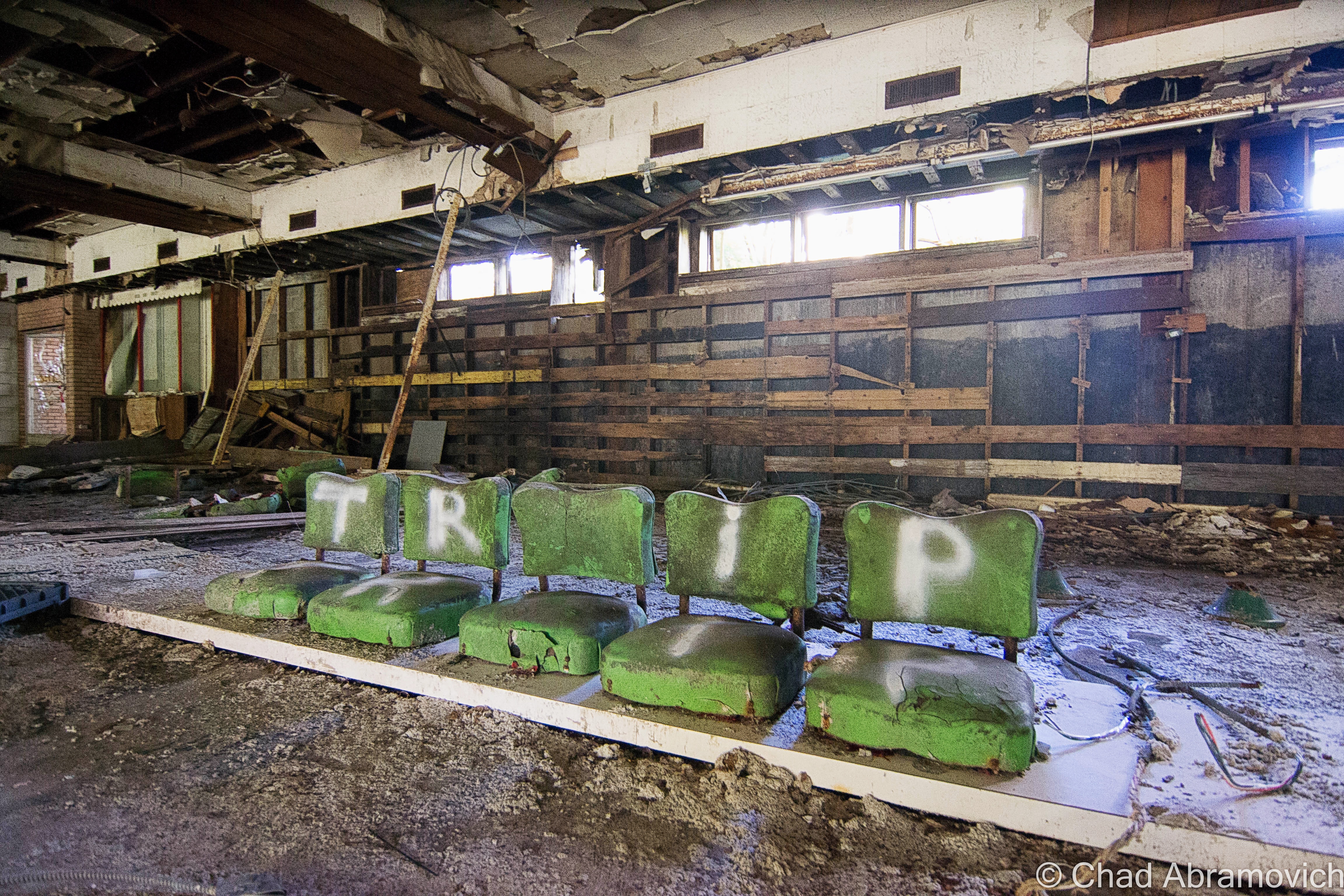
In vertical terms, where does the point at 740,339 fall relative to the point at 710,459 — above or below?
above

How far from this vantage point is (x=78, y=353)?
44.4 ft

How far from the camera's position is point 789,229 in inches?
303

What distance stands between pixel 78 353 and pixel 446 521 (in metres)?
15.4

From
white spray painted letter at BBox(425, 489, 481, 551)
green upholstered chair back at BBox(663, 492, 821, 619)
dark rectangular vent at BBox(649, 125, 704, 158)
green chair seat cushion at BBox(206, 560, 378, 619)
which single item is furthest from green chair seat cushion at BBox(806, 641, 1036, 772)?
dark rectangular vent at BBox(649, 125, 704, 158)

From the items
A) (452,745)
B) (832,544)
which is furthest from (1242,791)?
(832,544)

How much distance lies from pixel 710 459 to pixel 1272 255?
5.67m

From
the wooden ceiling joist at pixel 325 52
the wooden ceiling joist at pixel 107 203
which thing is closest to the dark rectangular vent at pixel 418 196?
the wooden ceiling joist at pixel 325 52

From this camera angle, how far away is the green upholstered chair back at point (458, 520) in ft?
10.0

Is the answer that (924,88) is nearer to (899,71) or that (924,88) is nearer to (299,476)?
(899,71)

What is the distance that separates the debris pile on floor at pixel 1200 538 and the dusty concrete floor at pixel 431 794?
6.50ft

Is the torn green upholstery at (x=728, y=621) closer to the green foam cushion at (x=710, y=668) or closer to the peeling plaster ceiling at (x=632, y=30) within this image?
the green foam cushion at (x=710, y=668)

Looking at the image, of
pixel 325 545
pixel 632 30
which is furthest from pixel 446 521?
pixel 632 30

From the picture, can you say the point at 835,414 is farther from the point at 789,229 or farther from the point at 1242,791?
the point at 1242,791

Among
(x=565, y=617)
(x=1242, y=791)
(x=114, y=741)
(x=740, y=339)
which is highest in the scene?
(x=740, y=339)
